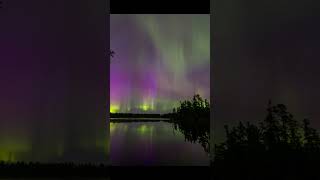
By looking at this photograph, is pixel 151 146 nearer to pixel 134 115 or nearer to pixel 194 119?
pixel 134 115

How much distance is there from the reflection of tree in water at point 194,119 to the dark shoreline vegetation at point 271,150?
93cm

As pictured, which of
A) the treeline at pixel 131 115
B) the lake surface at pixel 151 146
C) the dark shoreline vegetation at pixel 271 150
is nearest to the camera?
the dark shoreline vegetation at pixel 271 150

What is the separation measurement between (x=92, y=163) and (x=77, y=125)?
49 centimetres

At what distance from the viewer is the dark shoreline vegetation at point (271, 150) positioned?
5723 mm

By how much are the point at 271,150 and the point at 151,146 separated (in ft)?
6.79

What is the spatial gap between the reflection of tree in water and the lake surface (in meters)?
0.09

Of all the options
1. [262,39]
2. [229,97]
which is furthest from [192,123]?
[262,39]

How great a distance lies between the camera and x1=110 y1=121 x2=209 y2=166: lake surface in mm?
7246

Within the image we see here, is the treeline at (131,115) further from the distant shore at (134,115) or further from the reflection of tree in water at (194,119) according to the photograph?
the reflection of tree in water at (194,119)

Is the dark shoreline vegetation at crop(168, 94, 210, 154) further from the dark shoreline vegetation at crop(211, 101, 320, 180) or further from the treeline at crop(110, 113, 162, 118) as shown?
the dark shoreline vegetation at crop(211, 101, 320, 180)

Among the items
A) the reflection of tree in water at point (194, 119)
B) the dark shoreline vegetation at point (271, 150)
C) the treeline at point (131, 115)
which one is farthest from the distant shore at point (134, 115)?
the dark shoreline vegetation at point (271, 150)

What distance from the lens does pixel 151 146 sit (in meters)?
7.51

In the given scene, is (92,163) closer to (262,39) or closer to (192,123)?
(192,123)

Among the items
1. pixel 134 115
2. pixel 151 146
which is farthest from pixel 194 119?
pixel 134 115
